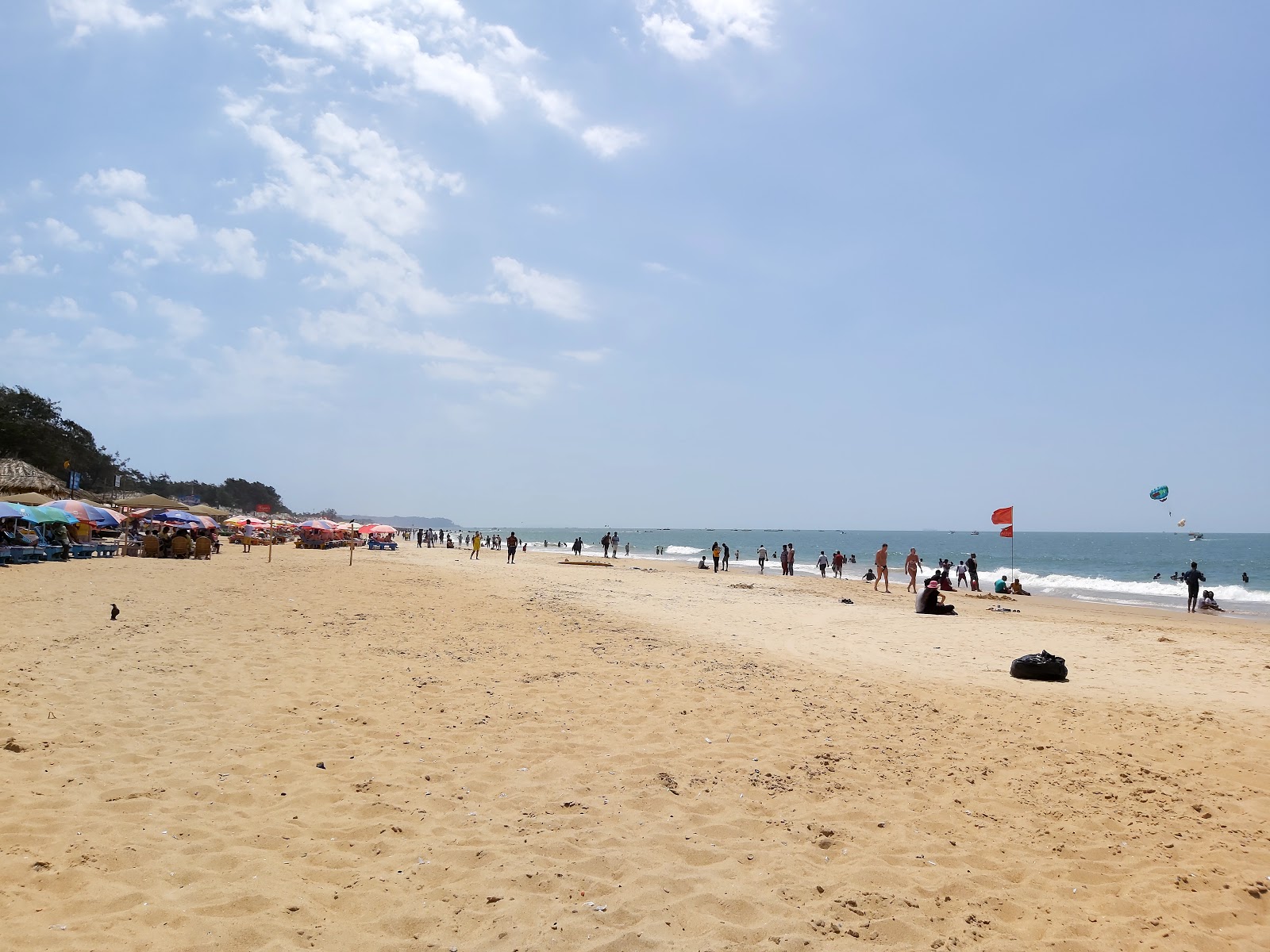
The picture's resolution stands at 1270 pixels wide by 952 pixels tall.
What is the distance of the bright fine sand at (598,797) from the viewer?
363cm

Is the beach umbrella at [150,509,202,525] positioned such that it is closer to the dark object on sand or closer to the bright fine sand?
the bright fine sand

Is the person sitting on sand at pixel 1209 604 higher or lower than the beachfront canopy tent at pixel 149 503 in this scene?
lower

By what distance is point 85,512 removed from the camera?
2434 centimetres

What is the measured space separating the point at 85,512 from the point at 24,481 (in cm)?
1235

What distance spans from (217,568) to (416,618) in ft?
43.6

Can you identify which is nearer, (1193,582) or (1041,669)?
(1041,669)

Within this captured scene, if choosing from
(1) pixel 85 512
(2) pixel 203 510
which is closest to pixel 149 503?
(1) pixel 85 512

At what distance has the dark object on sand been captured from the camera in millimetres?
9875

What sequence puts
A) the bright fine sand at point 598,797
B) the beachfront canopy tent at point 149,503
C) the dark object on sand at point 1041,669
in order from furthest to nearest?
the beachfront canopy tent at point 149,503
the dark object on sand at point 1041,669
the bright fine sand at point 598,797

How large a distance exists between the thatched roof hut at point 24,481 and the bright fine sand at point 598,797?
2817cm

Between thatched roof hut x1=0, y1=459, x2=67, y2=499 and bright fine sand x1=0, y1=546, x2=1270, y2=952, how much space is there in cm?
2817

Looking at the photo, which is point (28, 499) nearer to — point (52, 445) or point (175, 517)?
point (175, 517)

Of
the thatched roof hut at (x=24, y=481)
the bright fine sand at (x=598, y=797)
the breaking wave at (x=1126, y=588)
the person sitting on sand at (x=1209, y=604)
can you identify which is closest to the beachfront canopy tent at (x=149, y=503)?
the thatched roof hut at (x=24, y=481)

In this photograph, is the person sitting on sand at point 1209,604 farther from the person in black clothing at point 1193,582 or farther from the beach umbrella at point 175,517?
the beach umbrella at point 175,517
